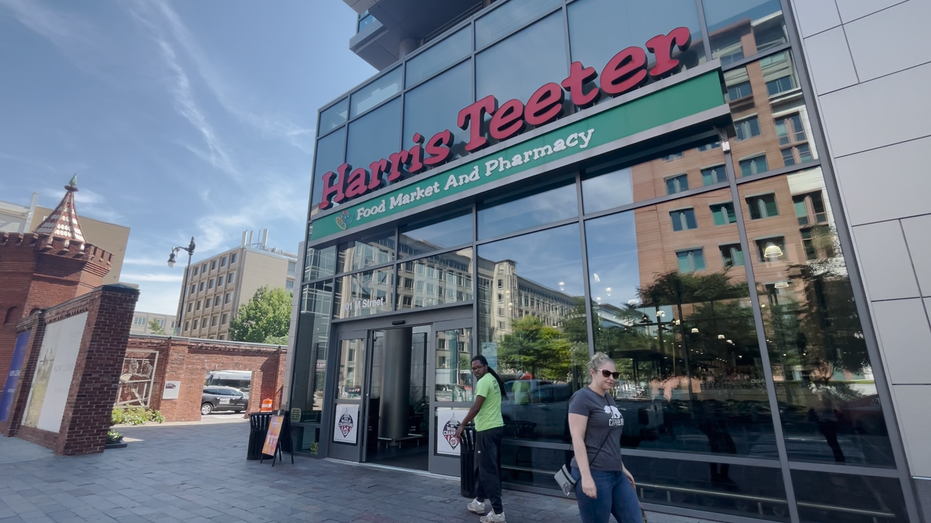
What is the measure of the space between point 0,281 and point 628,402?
22.0 metres

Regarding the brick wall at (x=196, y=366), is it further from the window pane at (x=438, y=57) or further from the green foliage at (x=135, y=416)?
the window pane at (x=438, y=57)

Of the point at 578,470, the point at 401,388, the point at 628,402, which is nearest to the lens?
the point at 578,470

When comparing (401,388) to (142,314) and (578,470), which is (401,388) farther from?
(142,314)

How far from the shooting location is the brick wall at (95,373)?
29.1ft

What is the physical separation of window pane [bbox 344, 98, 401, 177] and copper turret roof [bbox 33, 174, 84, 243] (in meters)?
14.5

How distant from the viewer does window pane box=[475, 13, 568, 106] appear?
7302 millimetres

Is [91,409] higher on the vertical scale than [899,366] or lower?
lower

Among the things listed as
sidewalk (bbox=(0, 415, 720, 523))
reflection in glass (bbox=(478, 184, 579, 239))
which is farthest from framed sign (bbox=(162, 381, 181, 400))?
reflection in glass (bbox=(478, 184, 579, 239))

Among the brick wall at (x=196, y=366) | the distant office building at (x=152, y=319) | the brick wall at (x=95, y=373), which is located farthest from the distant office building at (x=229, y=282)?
the brick wall at (x=95, y=373)

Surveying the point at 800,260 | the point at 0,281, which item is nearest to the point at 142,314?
the point at 0,281

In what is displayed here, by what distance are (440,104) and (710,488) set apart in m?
7.59

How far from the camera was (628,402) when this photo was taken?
18.1ft

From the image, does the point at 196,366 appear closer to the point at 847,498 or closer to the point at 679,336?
the point at 679,336

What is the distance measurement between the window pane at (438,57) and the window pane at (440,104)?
0.80ft
